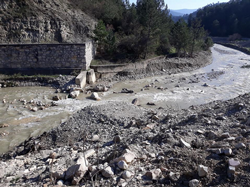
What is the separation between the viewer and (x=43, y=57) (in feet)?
52.9

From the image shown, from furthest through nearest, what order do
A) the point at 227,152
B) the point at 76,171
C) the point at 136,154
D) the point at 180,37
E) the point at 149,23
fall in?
the point at 180,37
the point at 149,23
the point at 136,154
the point at 227,152
the point at 76,171

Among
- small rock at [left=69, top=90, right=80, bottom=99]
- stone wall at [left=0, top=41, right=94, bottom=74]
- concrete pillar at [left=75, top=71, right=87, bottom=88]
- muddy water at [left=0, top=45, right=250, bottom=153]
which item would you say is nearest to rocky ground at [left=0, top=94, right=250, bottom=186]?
muddy water at [left=0, top=45, right=250, bottom=153]

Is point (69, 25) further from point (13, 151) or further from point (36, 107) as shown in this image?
point (13, 151)

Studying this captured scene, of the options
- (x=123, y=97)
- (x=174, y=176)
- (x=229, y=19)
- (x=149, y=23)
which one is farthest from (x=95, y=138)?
(x=229, y=19)

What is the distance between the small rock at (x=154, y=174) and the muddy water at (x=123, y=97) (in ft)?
18.0

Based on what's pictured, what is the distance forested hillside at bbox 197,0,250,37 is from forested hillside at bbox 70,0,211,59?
48997 mm

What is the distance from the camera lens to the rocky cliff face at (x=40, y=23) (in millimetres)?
18547

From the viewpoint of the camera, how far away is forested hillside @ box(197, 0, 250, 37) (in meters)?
71.2

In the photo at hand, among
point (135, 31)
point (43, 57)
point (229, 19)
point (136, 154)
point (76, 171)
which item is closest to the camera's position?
point (76, 171)

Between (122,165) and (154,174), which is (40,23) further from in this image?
(154,174)

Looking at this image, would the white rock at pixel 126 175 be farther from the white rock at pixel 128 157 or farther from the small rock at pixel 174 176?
the small rock at pixel 174 176

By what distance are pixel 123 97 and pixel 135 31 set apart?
13547 millimetres

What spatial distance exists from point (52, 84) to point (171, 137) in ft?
39.1

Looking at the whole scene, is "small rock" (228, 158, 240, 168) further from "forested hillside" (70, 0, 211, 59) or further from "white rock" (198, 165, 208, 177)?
"forested hillside" (70, 0, 211, 59)
